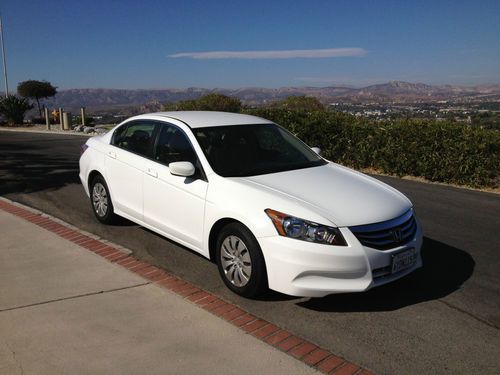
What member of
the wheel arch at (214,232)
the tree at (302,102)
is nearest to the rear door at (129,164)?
the wheel arch at (214,232)

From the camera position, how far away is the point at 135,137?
5879mm

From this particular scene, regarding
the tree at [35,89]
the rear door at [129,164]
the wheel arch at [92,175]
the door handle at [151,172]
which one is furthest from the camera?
the tree at [35,89]

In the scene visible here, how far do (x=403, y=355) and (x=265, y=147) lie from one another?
104 inches

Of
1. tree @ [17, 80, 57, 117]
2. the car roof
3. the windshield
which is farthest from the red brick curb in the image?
tree @ [17, 80, 57, 117]

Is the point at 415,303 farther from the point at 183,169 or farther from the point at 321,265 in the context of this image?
the point at 183,169

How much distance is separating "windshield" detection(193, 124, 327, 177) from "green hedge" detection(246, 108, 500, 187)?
522 centimetres

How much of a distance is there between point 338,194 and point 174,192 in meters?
1.66

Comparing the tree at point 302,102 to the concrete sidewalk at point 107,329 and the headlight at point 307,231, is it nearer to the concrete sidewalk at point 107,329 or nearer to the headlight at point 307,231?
the concrete sidewalk at point 107,329

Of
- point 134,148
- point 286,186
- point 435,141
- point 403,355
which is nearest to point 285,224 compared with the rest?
point 286,186

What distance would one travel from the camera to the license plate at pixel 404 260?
4.05 m

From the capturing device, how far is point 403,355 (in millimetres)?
3412

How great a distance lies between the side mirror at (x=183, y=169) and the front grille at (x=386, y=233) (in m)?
1.64

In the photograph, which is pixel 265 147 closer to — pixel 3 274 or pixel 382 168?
pixel 3 274

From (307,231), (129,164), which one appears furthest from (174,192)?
(307,231)
